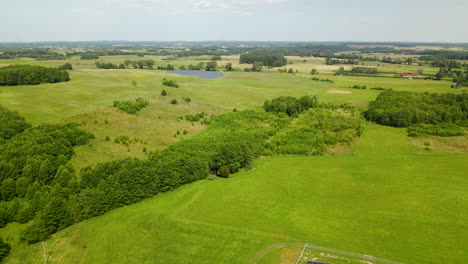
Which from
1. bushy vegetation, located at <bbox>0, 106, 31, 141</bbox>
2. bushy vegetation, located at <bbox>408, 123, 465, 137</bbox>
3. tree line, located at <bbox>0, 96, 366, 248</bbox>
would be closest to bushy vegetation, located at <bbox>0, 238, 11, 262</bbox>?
tree line, located at <bbox>0, 96, 366, 248</bbox>

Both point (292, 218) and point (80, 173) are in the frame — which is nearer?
point (292, 218)

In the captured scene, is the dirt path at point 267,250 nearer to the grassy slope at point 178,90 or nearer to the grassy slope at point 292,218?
the grassy slope at point 292,218

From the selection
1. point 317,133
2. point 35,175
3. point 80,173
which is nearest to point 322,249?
point 80,173

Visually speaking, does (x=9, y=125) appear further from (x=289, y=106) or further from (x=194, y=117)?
(x=289, y=106)

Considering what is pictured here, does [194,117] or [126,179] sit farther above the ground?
[194,117]

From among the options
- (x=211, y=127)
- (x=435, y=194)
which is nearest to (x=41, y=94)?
(x=211, y=127)

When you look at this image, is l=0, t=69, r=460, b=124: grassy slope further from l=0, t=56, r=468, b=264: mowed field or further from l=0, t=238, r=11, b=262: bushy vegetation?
l=0, t=238, r=11, b=262: bushy vegetation

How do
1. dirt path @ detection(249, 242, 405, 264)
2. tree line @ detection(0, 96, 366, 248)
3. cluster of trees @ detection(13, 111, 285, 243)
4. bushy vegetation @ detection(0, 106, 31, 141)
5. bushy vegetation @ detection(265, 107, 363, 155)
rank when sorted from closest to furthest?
dirt path @ detection(249, 242, 405, 264), cluster of trees @ detection(13, 111, 285, 243), tree line @ detection(0, 96, 366, 248), bushy vegetation @ detection(0, 106, 31, 141), bushy vegetation @ detection(265, 107, 363, 155)
